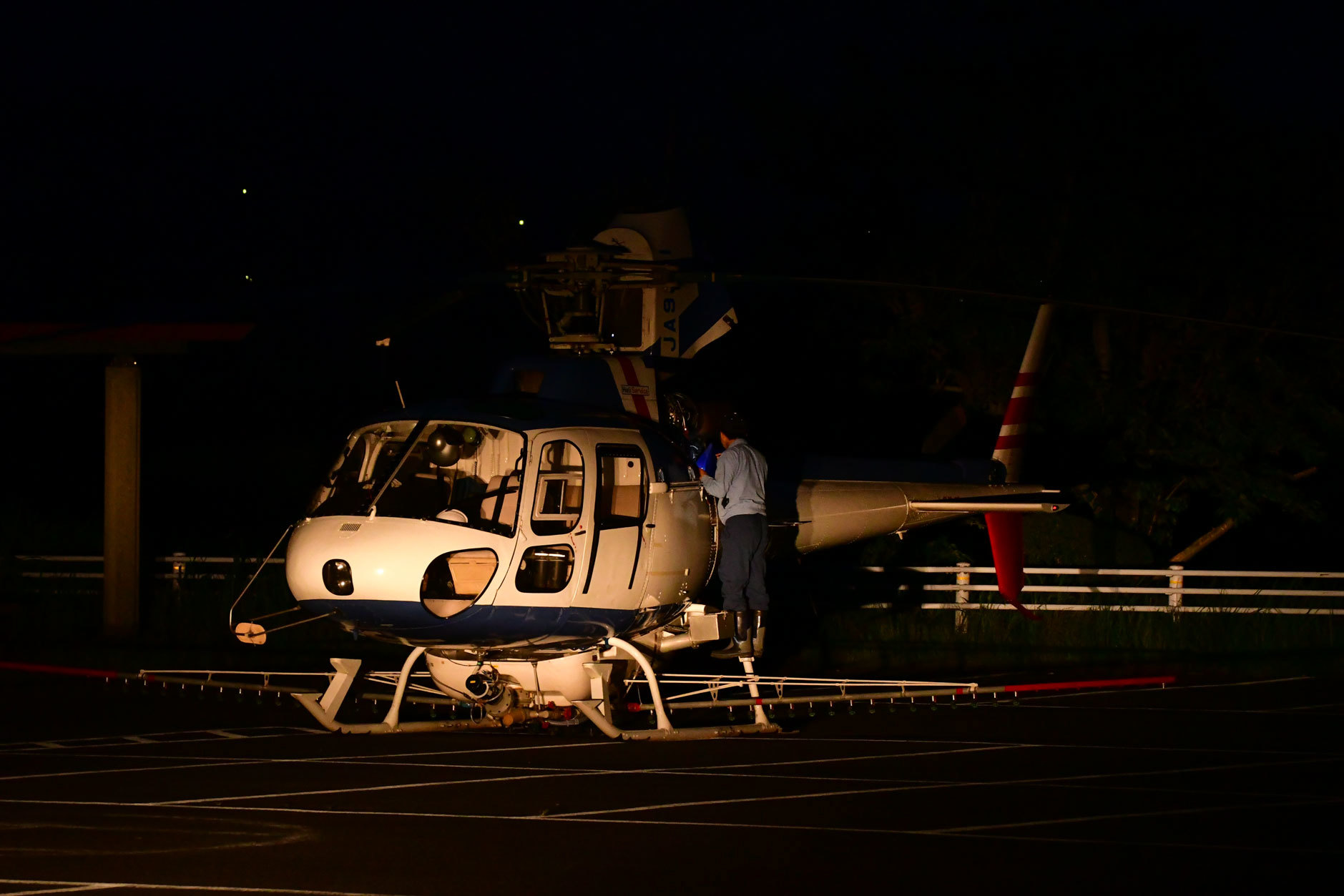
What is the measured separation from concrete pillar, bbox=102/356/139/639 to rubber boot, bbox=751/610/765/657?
7907 mm

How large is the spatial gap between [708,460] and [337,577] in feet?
11.4

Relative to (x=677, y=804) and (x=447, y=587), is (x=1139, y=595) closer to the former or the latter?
(x=447, y=587)

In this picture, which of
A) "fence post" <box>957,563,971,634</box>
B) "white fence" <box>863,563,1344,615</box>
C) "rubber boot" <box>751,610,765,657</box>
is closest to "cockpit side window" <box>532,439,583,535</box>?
"rubber boot" <box>751,610,765,657</box>

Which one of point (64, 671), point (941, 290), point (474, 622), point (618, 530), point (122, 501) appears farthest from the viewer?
point (122, 501)

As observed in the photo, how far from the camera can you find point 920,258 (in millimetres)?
24281

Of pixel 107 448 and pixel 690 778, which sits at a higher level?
pixel 107 448

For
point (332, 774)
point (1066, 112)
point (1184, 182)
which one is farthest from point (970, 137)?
point (332, 774)

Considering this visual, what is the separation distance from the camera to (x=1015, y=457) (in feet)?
46.5

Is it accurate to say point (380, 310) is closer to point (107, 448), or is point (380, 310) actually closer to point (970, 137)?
point (107, 448)

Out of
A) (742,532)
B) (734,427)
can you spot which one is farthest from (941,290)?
(742,532)

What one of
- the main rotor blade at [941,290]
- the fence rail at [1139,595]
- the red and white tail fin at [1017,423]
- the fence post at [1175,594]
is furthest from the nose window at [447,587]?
the fence post at [1175,594]

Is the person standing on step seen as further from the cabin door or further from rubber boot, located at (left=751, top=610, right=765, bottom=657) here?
the cabin door

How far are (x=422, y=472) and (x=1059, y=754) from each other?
4.81 m

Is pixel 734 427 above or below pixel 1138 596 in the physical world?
above
